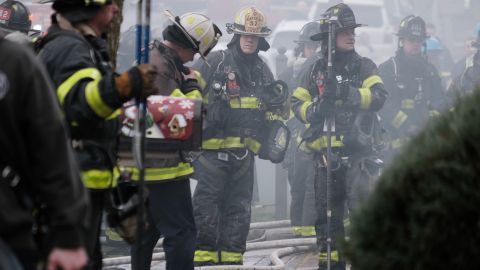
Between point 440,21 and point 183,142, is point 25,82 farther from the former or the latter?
point 440,21

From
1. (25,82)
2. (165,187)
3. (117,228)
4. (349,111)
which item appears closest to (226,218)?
(349,111)

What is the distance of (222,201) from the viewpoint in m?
9.87

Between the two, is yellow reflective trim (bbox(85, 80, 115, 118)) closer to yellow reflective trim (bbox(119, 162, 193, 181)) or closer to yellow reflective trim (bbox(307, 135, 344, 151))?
yellow reflective trim (bbox(119, 162, 193, 181))

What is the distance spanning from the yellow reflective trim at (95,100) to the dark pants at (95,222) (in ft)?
1.49

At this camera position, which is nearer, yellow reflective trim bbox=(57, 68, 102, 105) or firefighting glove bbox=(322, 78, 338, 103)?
yellow reflective trim bbox=(57, 68, 102, 105)

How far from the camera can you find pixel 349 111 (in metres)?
10.5

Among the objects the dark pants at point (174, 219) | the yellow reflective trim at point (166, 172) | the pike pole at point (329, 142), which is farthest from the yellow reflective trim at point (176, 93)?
the pike pole at point (329, 142)

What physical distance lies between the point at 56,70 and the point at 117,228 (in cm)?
79

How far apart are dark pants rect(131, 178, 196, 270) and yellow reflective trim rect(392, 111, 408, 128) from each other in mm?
7070

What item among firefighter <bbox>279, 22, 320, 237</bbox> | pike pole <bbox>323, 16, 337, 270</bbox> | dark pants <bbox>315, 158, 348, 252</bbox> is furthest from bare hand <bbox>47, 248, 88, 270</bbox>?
firefighter <bbox>279, 22, 320, 237</bbox>

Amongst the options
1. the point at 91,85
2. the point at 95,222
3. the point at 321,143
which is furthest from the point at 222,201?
the point at 91,85

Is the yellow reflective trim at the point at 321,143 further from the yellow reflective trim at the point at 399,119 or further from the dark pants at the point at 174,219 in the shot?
the yellow reflective trim at the point at 399,119

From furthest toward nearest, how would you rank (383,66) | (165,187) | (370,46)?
1. (370,46)
2. (383,66)
3. (165,187)

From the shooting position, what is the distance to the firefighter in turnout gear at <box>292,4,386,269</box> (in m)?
10.0
